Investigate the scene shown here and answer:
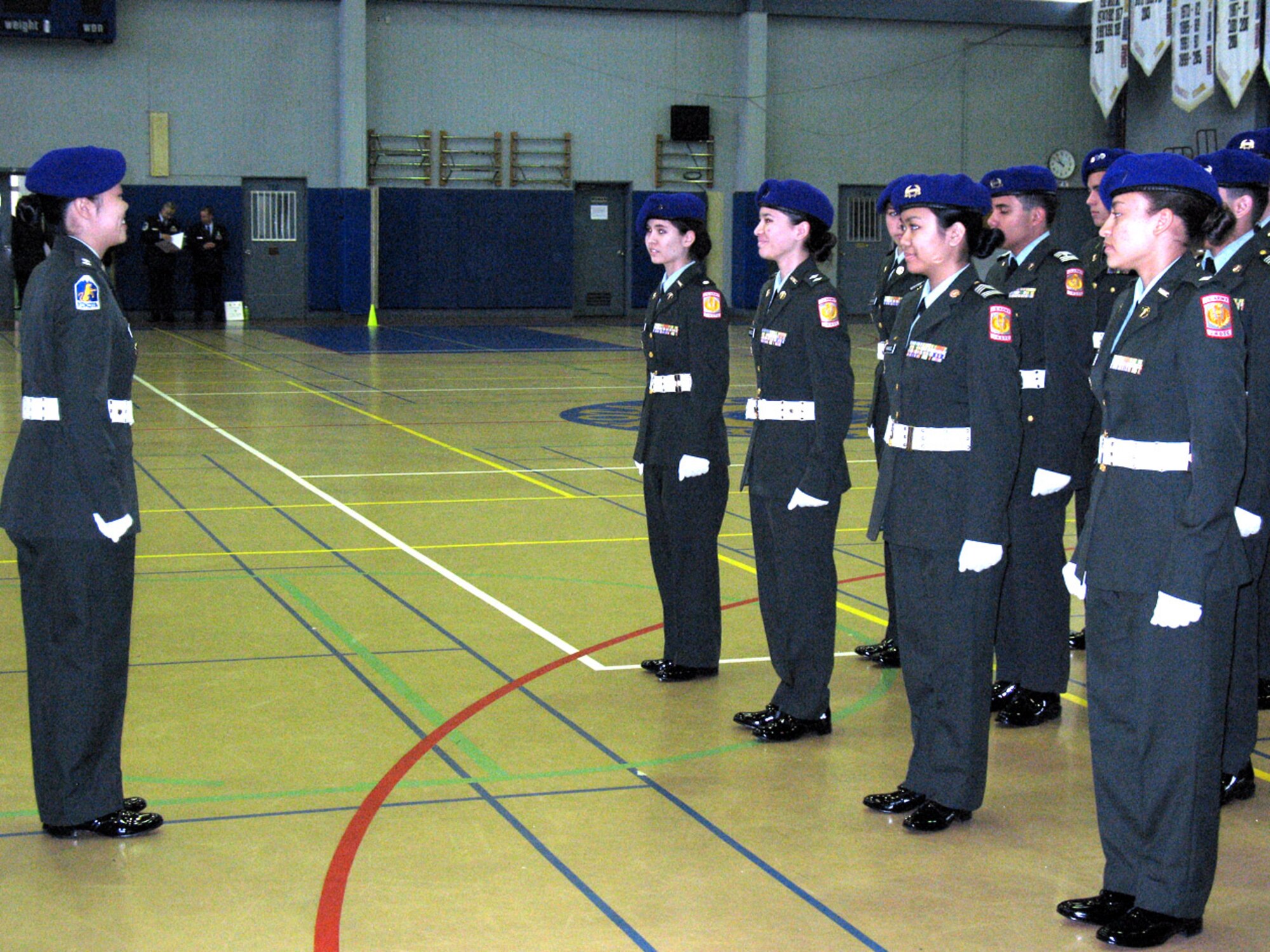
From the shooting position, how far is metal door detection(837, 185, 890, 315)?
2933cm

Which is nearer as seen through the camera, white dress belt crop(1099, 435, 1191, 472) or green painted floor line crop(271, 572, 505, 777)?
white dress belt crop(1099, 435, 1191, 472)

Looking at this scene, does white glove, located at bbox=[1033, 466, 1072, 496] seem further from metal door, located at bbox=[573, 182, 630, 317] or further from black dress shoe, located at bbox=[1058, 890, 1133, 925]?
metal door, located at bbox=[573, 182, 630, 317]

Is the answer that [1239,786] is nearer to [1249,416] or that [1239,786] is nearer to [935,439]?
[1249,416]

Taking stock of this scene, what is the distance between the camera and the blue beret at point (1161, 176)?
367 centimetres

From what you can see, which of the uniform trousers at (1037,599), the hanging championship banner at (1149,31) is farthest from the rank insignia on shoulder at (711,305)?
the hanging championship banner at (1149,31)

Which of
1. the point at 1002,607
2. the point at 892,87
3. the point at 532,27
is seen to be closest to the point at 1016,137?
the point at 892,87

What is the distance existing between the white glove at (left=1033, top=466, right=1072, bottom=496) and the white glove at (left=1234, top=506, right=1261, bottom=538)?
1.25 meters

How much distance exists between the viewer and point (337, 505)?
9805mm

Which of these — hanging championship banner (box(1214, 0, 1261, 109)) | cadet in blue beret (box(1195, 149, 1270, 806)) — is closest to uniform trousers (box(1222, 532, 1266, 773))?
cadet in blue beret (box(1195, 149, 1270, 806))

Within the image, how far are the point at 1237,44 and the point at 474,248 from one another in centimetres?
1322

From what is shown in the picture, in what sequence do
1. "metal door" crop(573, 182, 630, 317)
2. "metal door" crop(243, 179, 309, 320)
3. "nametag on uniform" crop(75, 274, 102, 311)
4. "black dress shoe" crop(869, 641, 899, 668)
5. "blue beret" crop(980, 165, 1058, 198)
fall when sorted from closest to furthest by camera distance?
"nametag on uniform" crop(75, 274, 102, 311)
"blue beret" crop(980, 165, 1058, 198)
"black dress shoe" crop(869, 641, 899, 668)
"metal door" crop(243, 179, 309, 320)
"metal door" crop(573, 182, 630, 317)

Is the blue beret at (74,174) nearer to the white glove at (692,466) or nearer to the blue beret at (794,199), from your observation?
the blue beret at (794,199)

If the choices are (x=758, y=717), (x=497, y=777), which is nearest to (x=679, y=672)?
(x=758, y=717)

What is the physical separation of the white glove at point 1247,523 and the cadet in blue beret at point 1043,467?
1.28 metres
